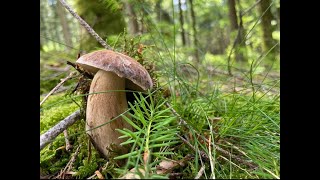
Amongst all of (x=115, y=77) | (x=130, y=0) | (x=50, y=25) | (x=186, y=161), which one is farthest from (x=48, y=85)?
(x=50, y=25)

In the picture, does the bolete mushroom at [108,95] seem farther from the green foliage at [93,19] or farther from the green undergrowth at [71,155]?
the green foliage at [93,19]

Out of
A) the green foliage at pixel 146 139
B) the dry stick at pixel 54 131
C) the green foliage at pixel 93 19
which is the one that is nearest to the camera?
the green foliage at pixel 146 139

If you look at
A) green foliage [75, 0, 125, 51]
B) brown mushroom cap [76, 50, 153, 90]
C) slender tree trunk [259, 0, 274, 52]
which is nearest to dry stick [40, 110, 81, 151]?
brown mushroom cap [76, 50, 153, 90]

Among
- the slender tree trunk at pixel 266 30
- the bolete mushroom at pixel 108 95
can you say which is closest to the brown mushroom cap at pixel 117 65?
the bolete mushroom at pixel 108 95

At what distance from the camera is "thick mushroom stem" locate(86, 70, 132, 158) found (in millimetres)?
1003

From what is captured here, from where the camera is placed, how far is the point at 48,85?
2389mm

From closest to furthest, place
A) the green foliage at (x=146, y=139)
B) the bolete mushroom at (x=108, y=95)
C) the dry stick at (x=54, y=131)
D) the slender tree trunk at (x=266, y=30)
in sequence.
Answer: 1. the green foliage at (x=146, y=139)
2. the dry stick at (x=54, y=131)
3. the bolete mushroom at (x=108, y=95)
4. the slender tree trunk at (x=266, y=30)

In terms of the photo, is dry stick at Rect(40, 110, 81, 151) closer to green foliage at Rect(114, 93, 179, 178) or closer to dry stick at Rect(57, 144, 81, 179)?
dry stick at Rect(57, 144, 81, 179)

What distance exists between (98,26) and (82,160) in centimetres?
217

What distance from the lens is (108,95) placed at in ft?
3.44

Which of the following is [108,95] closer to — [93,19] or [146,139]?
[146,139]

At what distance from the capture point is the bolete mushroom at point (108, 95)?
3.08ft

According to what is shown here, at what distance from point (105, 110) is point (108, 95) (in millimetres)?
60
